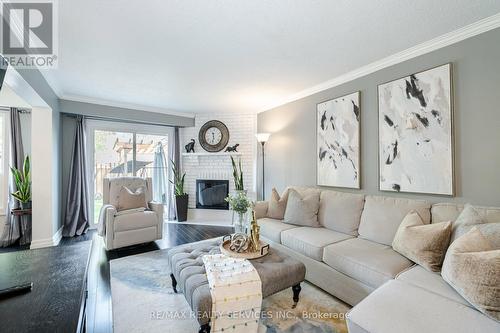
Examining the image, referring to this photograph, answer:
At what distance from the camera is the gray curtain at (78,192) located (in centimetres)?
400

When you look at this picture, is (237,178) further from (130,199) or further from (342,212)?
(342,212)

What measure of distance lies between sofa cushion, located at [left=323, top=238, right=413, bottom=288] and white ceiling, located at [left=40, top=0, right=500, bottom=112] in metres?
2.12

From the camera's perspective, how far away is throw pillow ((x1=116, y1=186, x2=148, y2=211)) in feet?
11.7

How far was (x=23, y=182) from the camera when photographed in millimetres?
3562

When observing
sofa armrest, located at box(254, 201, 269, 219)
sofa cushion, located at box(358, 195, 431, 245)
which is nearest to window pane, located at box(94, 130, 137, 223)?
sofa armrest, located at box(254, 201, 269, 219)

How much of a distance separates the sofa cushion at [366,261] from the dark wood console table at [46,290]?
1949mm

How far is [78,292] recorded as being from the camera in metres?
1.01

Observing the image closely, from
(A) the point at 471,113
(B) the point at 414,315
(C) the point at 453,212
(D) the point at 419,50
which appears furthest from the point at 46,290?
(D) the point at 419,50

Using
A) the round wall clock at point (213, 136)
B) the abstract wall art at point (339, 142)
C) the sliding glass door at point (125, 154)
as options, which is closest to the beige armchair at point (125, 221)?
the sliding glass door at point (125, 154)

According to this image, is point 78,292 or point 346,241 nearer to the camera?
point 78,292

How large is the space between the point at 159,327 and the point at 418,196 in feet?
9.48

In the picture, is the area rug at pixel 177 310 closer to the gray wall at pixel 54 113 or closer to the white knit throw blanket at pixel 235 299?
the white knit throw blanket at pixel 235 299

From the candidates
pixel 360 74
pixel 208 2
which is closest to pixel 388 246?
pixel 360 74

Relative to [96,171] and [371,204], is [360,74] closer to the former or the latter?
[371,204]
